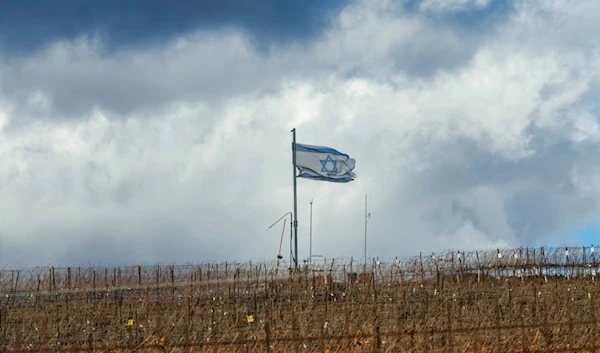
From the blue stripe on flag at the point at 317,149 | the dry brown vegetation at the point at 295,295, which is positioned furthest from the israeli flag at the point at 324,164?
the dry brown vegetation at the point at 295,295

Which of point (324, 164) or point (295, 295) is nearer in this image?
point (295, 295)

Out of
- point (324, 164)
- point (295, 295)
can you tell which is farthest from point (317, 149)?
point (295, 295)

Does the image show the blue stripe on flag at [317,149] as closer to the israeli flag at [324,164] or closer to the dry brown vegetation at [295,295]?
the israeli flag at [324,164]

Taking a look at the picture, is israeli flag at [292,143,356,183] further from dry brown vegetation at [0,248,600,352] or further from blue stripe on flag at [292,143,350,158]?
dry brown vegetation at [0,248,600,352]

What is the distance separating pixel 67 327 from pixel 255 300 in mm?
4757

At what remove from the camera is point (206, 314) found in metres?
17.6

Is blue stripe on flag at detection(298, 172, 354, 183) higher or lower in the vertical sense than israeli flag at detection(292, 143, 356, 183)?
lower

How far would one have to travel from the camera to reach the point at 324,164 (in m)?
26.2

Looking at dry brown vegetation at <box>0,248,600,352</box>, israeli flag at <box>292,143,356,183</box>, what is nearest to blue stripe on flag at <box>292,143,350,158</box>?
israeli flag at <box>292,143,356,183</box>

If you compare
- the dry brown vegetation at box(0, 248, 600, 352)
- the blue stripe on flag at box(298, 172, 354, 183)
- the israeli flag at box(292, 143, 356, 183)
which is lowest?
the dry brown vegetation at box(0, 248, 600, 352)

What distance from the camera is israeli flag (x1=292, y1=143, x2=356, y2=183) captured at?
25844 mm

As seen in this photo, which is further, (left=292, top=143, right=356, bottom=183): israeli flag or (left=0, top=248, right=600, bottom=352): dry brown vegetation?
(left=292, top=143, right=356, bottom=183): israeli flag

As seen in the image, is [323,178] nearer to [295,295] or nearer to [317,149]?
[317,149]

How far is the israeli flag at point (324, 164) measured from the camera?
2584cm
